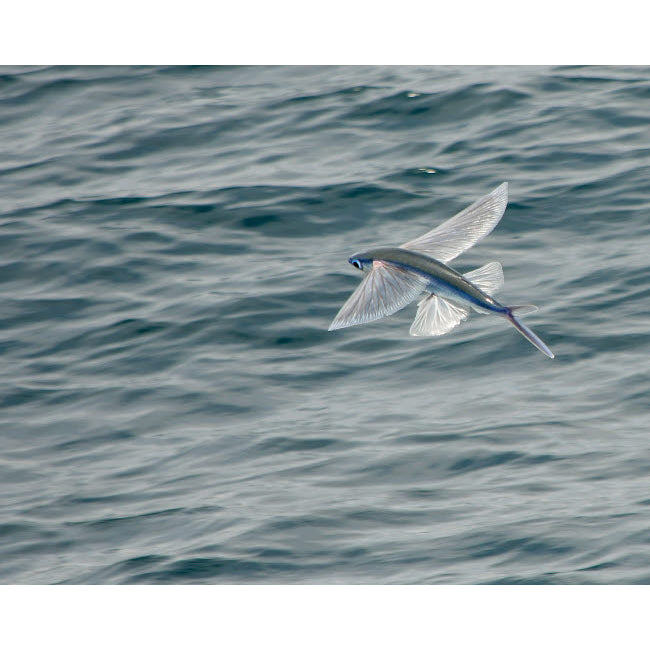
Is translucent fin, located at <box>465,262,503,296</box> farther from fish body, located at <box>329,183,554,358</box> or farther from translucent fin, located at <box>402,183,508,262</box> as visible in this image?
translucent fin, located at <box>402,183,508,262</box>

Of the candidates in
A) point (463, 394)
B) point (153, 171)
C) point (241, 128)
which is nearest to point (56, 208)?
point (153, 171)

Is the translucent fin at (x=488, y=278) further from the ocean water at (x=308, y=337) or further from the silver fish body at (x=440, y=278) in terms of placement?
the ocean water at (x=308, y=337)

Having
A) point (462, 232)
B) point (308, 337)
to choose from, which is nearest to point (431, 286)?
point (462, 232)

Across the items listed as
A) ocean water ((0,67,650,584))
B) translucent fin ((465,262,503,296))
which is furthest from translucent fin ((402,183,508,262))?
ocean water ((0,67,650,584))

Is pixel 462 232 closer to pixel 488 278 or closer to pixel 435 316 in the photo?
pixel 488 278

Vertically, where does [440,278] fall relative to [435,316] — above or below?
above
